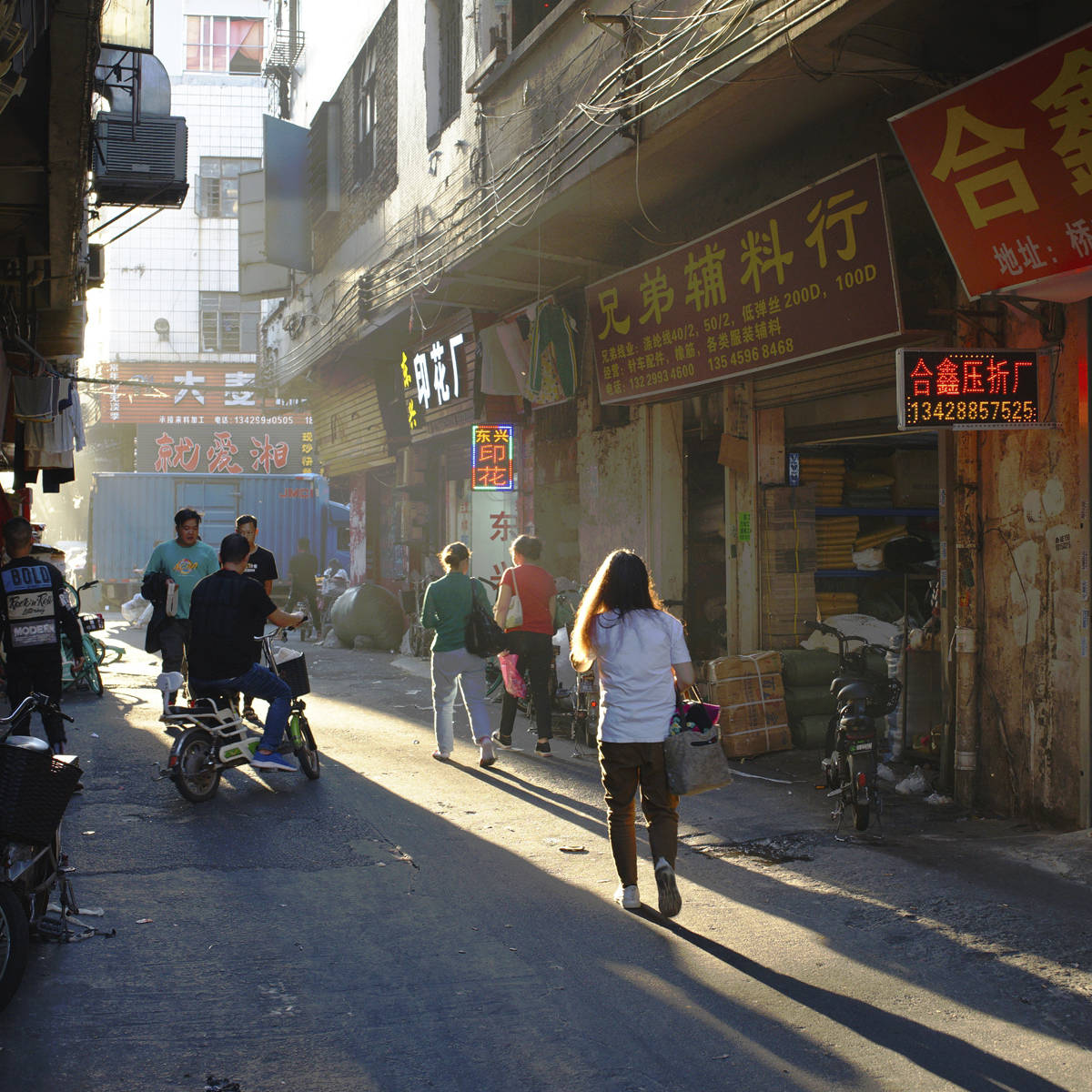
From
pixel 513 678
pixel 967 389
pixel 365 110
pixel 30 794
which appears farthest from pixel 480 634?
pixel 365 110

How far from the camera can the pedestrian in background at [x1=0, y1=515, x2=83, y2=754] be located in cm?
788

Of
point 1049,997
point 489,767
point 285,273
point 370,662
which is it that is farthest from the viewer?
point 285,273

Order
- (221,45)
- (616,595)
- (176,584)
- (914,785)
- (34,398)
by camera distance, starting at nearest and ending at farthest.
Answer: (616,595) → (914,785) → (176,584) → (34,398) → (221,45)

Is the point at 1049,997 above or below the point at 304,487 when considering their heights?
below

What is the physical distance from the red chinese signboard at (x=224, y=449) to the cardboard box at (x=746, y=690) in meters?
33.9

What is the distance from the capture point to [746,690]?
9492 mm

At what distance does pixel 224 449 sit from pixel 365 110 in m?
24.4

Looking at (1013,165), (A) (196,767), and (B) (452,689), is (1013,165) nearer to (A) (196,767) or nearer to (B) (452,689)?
(B) (452,689)

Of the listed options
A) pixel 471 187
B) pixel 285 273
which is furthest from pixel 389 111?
pixel 285 273

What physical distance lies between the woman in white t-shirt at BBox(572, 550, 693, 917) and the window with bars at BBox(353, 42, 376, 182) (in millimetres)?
15743

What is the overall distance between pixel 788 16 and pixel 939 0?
0.93 m

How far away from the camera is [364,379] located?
21.9 meters

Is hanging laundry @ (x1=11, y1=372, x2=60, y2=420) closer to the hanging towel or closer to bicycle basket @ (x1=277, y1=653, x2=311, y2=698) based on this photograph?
the hanging towel

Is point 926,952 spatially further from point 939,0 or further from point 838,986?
point 939,0
